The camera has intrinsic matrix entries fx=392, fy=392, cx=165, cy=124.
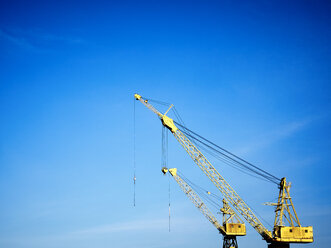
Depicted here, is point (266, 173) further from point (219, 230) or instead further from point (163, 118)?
point (163, 118)

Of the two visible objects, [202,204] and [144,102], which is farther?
[202,204]

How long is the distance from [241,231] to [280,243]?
9.88 meters

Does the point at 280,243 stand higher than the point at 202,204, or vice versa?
the point at 202,204

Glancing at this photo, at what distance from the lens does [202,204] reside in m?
99.2

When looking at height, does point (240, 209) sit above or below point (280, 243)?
above

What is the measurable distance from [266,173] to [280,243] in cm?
1639

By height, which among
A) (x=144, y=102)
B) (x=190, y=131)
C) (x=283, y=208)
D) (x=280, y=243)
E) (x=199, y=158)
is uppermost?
(x=144, y=102)

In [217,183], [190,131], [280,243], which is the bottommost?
[280,243]

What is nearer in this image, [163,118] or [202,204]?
[163,118]

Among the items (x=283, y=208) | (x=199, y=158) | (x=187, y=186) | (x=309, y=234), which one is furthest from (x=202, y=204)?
(x=309, y=234)

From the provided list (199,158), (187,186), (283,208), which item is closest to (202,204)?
(187,186)

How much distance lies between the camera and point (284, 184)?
303ft

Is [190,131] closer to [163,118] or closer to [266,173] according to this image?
[163,118]

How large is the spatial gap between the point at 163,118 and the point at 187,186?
20856mm
